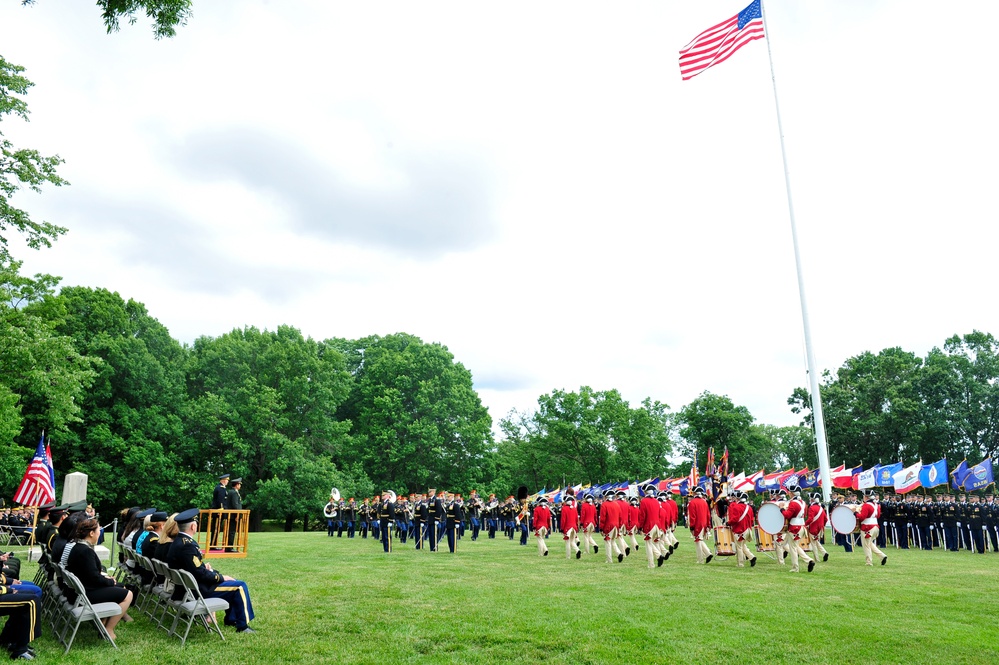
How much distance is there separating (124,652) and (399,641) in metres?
2.96

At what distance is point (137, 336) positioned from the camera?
4394 cm

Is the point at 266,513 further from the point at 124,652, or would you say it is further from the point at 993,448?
the point at 993,448

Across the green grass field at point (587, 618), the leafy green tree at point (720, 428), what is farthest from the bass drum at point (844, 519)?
the leafy green tree at point (720, 428)

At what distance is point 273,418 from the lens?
44.1m

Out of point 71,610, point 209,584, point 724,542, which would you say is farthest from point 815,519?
point 71,610

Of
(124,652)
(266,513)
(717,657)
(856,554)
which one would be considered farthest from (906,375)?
(124,652)

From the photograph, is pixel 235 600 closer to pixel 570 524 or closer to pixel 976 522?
pixel 570 524

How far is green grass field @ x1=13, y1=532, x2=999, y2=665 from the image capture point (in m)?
7.49

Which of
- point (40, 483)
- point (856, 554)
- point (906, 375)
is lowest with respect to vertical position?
point (856, 554)

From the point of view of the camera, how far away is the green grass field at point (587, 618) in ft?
24.6

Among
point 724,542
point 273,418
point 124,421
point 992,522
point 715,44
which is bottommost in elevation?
point 724,542

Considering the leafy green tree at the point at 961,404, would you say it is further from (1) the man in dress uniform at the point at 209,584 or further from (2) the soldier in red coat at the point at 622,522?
(1) the man in dress uniform at the point at 209,584

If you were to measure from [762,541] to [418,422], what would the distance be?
32325 millimetres

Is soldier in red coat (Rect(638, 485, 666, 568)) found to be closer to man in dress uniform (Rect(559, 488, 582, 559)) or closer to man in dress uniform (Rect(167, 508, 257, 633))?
man in dress uniform (Rect(559, 488, 582, 559))
